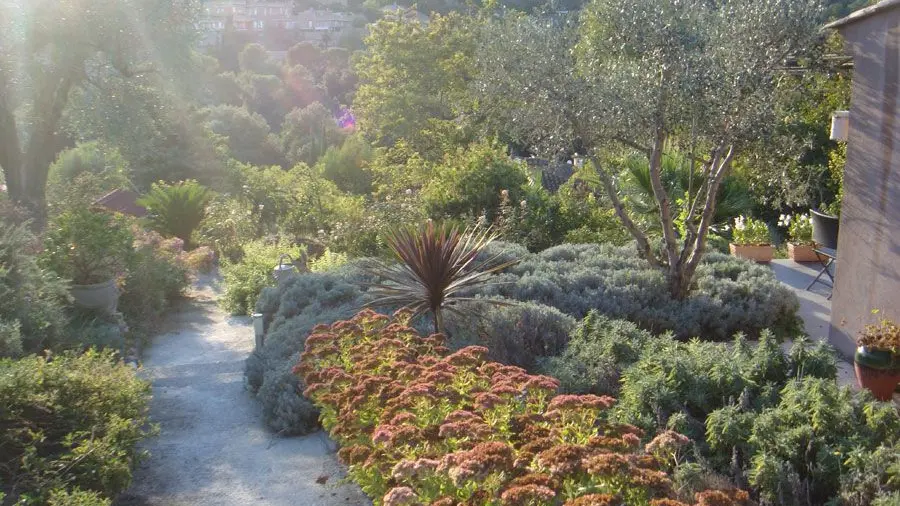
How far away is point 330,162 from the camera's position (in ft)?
66.5

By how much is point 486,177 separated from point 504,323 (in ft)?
15.7

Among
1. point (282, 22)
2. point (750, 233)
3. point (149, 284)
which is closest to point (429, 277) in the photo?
point (149, 284)

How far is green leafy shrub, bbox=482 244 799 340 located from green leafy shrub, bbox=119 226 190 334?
13.5ft

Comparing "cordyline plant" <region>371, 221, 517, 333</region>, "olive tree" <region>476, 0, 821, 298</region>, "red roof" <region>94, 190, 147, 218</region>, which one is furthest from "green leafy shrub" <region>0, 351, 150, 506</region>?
"red roof" <region>94, 190, 147, 218</region>

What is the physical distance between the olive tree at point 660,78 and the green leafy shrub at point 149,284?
14.4ft

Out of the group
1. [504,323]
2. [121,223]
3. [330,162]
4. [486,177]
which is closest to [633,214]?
[486,177]

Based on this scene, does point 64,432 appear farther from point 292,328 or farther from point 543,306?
point 543,306

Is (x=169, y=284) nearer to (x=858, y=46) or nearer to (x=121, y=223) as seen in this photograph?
(x=121, y=223)

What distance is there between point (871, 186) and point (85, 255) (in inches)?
274

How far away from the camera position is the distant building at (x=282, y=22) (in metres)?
49.2

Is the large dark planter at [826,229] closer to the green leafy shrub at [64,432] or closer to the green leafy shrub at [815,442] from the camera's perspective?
the green leafy shrub at [815,442]

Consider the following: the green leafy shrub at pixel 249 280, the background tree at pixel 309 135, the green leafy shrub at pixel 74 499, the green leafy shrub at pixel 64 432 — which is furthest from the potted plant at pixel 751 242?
the background tree at pixel 309 135

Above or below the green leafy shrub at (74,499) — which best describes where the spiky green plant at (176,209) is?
below

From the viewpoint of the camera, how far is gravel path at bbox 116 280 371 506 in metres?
4.24
